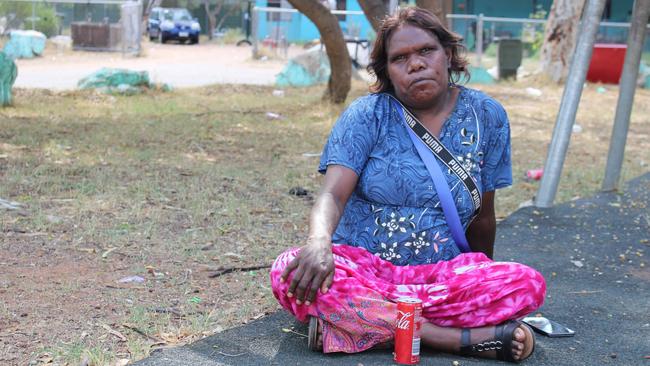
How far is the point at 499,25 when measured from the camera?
2709 cm

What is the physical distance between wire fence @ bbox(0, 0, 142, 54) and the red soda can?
22.9 meters

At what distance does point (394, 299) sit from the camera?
3.51 metres

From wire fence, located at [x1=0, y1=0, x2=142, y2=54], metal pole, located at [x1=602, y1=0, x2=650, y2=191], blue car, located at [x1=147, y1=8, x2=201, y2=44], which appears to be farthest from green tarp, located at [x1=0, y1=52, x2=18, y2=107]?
blue car, located at [x1=147, y1=8, x2=201, y2=44]

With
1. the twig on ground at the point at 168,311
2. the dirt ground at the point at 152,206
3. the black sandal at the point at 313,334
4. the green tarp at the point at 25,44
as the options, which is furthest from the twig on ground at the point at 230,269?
the green tarp at the point at 25,44

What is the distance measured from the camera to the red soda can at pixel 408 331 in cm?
325

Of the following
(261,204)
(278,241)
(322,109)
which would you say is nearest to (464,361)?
(278,241)

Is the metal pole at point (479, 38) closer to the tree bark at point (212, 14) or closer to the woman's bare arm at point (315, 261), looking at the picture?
the tree bark at point (212, 14)

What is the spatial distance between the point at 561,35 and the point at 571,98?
14.3m

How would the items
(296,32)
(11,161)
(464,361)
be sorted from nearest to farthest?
(464,361)
(11,161)
(296,32)

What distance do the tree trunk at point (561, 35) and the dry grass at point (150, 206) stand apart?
289 inches

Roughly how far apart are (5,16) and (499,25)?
47.4 ft

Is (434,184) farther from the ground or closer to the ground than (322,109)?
farther from the ground

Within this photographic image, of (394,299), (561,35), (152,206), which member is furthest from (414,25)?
(561,35)

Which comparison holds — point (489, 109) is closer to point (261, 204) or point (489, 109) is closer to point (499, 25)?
point (261, 204)
